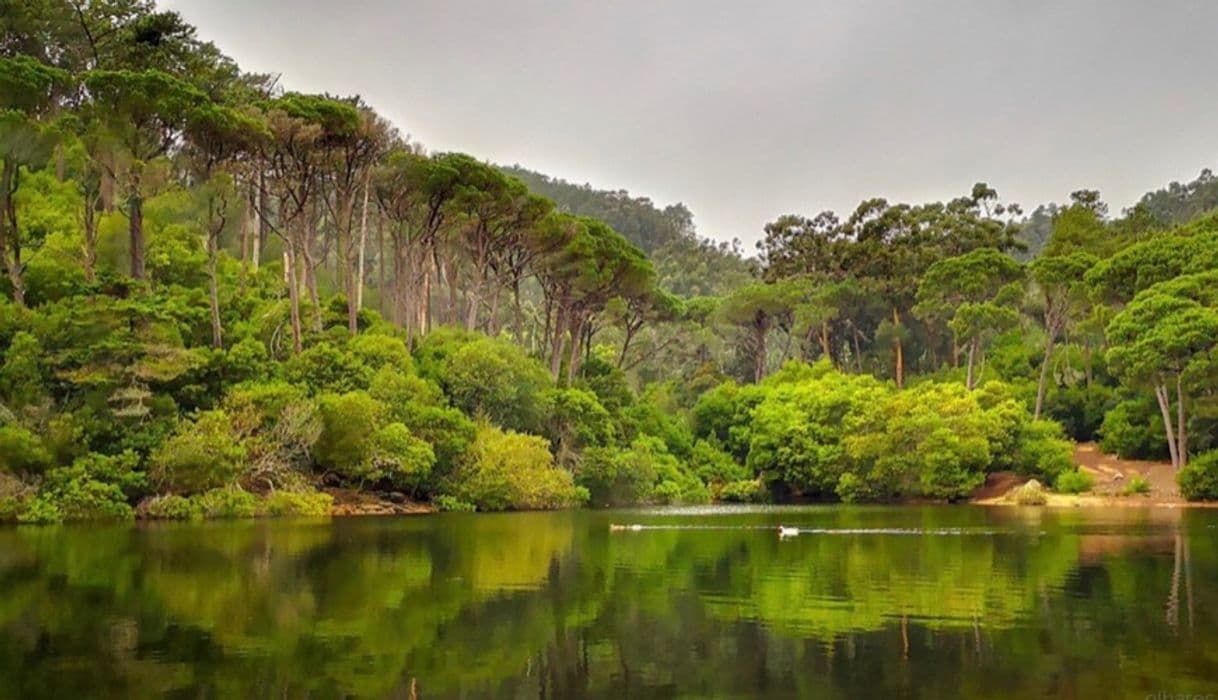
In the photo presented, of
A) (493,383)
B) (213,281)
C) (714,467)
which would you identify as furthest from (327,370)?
(714,467)

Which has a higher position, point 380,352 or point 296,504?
point 380,352

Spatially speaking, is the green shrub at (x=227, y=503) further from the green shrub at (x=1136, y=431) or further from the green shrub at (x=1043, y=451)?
the green shrub at (x=1136, y=431)

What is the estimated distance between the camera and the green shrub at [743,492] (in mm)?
63688

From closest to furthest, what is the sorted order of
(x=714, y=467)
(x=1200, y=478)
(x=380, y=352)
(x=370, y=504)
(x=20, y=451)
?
(x=20, y=451) < (x=370, y=504) < (x=380, y=352) < (x=1200, y=478) < (x=714, y=467)

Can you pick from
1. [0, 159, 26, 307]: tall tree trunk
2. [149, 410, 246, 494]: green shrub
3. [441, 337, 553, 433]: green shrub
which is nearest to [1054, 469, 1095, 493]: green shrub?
[441, 337, 553, 433]: green shrub

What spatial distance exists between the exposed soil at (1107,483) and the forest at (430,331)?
1.04 meters

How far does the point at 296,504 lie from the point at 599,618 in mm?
26840

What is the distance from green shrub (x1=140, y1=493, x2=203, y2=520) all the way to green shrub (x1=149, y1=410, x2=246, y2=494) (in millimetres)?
642

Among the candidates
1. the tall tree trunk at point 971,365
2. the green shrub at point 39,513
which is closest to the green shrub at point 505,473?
the green shrub at point 39,513

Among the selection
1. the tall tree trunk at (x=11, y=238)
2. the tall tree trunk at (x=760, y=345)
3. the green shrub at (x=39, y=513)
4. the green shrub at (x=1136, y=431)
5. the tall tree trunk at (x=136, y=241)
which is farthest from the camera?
the tall tree trunk at (x=760, y=345)

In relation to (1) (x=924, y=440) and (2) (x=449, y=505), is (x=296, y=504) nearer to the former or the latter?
(2) (x=449, y=505)

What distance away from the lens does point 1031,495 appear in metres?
54.4

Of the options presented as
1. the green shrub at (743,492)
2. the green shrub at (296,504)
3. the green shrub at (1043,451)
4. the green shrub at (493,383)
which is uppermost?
the green shrub at (493,383)

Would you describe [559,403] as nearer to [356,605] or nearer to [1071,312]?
[1071,312]
